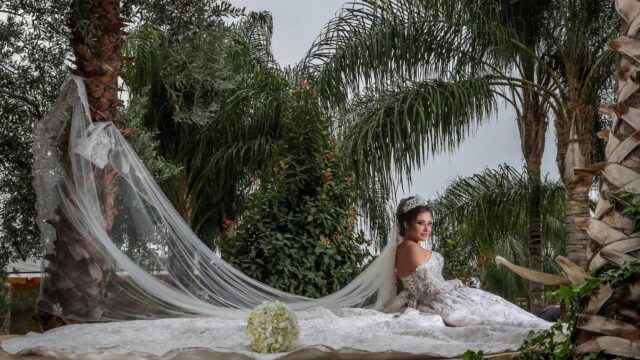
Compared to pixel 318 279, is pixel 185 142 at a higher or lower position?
higher

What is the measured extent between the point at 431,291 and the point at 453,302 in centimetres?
23

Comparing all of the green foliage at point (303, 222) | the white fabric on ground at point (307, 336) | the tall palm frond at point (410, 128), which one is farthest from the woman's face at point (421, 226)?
the tall palm frond at point (410, 128)

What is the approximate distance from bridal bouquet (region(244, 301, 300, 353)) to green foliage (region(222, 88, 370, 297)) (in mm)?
2824

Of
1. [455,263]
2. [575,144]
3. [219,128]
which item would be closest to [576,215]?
[575,144]

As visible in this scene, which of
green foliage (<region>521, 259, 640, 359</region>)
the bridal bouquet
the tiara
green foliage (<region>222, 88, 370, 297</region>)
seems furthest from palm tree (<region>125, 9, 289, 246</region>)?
green foliage (<region>521, 259, 640, 359</region>)

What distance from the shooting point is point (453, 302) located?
21.4 feet

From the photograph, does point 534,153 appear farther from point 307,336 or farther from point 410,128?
point 307,336

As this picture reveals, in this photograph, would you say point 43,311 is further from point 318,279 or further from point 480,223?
point 480,223

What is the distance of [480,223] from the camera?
38.1 feet

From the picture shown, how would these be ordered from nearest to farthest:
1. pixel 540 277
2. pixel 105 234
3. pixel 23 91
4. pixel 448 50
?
pixel 540 277, pixel 105 234, pixel 23 91, pixel 448 50

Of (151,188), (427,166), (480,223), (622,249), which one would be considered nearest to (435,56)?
(427,166)

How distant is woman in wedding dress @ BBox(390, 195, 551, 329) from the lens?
6215mm

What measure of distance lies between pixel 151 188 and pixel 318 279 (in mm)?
2303

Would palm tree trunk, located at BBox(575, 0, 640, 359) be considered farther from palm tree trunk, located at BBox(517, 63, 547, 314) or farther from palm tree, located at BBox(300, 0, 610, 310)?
palm tree trunk, located at BBox(517, 63, 547, 314)
